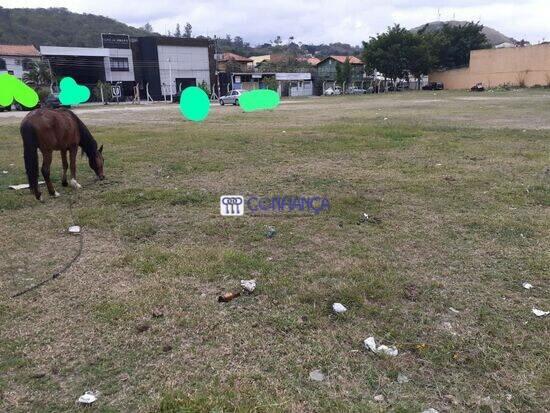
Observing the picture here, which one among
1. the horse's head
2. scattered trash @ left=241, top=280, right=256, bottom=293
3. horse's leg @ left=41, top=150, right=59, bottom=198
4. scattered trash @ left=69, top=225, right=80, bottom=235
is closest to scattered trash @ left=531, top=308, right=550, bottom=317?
scattered trash @ left=241, top=280, right=256, bottom=293

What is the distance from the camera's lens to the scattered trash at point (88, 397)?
238cm

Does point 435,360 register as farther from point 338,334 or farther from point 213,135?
point 213,135

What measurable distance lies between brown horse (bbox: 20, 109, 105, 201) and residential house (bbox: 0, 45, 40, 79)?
50881 mm

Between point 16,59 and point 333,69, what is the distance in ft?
157

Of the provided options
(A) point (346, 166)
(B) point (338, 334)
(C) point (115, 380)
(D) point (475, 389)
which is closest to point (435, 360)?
Answer: (D) point (475, 389)

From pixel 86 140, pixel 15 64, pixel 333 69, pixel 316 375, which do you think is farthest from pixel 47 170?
pixel 333 69

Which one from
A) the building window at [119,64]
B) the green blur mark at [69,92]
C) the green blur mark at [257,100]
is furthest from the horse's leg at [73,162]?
the building window at [119,64]

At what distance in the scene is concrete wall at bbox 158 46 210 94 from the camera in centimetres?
6188

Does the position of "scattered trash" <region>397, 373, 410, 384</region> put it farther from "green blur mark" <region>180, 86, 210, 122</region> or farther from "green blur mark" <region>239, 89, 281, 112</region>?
"green blur mark" <region>180, 86, 210, 122</region>

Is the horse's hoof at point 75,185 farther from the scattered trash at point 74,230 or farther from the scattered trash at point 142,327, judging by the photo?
the scattered trash at point 142,327

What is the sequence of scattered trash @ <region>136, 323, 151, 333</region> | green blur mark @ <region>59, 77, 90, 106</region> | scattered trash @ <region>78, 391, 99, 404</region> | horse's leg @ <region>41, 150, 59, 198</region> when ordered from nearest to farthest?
scattered trash @ <region>78, 391, 99, 404</region>, scattered trash @ <region>136, 323, 151, 333</region>, horse's leg @ <region>41, 150, 59, 198</region>, green blur mark @ <region>59, 77, 90, 106</region>

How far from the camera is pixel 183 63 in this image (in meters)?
63.6

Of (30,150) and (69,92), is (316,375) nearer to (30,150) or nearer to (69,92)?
(30,150)

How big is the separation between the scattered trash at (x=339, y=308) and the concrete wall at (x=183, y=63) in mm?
A: 63198
